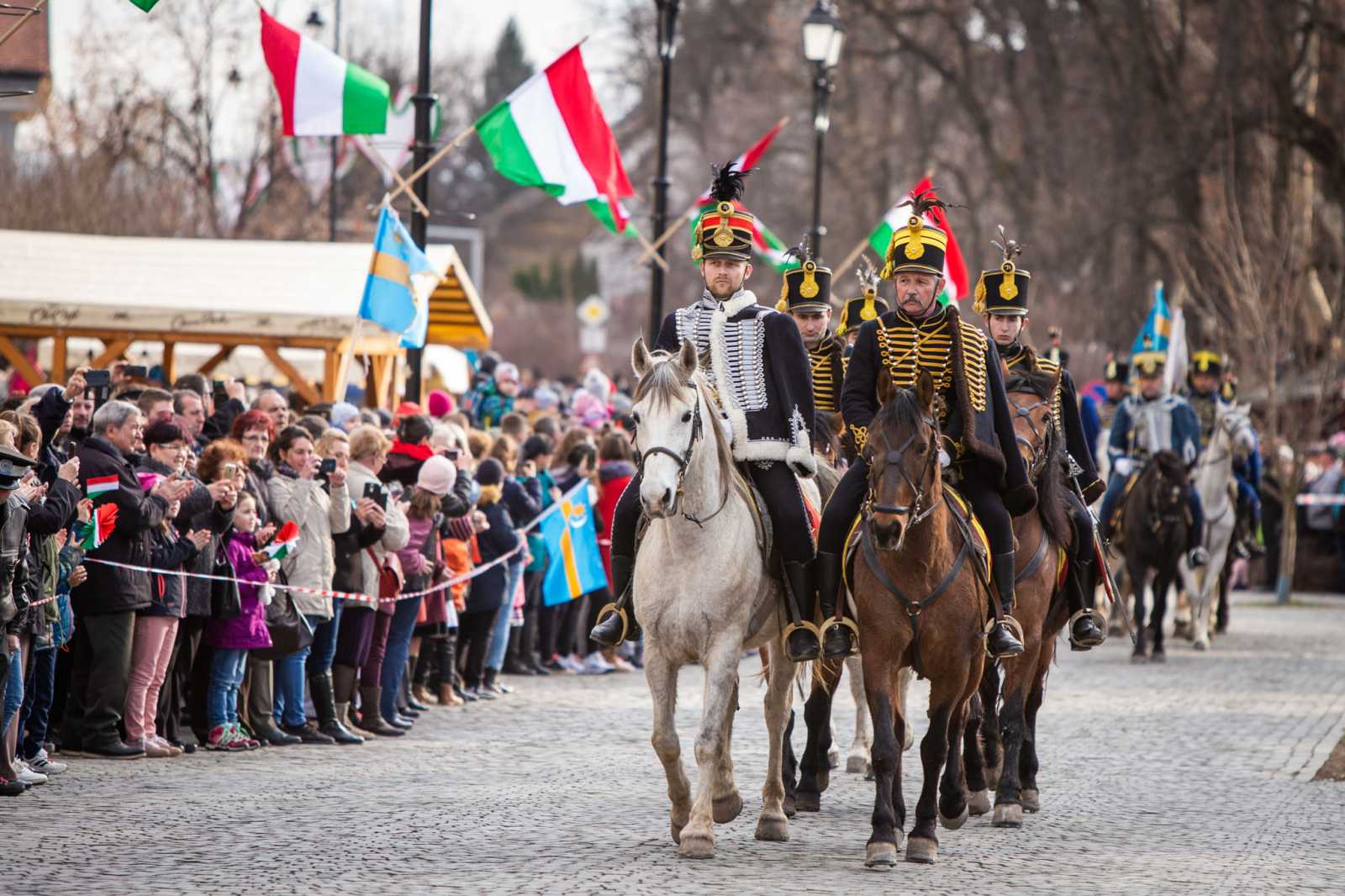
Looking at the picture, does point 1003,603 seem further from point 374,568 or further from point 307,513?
point 374,568

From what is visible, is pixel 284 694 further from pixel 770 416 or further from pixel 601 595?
pixel 601 595

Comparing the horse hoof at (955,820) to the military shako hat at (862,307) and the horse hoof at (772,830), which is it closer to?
the horse hoof at (772,830)

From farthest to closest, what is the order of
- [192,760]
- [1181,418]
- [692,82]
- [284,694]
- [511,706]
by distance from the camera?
[692,82]
[1181,418]
[511,706]
[284,694]
[192,760]

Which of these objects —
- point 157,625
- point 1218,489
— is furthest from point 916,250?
point 1218,489

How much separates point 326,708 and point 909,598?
17.3 ft

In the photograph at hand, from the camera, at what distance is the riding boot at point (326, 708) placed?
537 inches

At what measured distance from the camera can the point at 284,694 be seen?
13570mm

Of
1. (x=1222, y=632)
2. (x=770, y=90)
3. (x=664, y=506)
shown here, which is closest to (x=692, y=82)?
(x=770, y=90)

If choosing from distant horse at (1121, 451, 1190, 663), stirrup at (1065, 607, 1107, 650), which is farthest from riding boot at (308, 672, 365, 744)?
distant horse at (1121, 451, 1190, 663)

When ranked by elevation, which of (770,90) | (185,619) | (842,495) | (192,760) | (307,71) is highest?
(770,90)

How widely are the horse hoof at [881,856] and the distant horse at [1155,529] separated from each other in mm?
12134

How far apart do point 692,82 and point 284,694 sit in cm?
3613

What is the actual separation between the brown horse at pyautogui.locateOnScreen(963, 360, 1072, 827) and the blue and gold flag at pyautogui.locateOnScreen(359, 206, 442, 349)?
24.6ft

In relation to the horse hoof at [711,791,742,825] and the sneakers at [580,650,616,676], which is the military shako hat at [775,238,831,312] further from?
the sneakers at [580,650,616,676]
